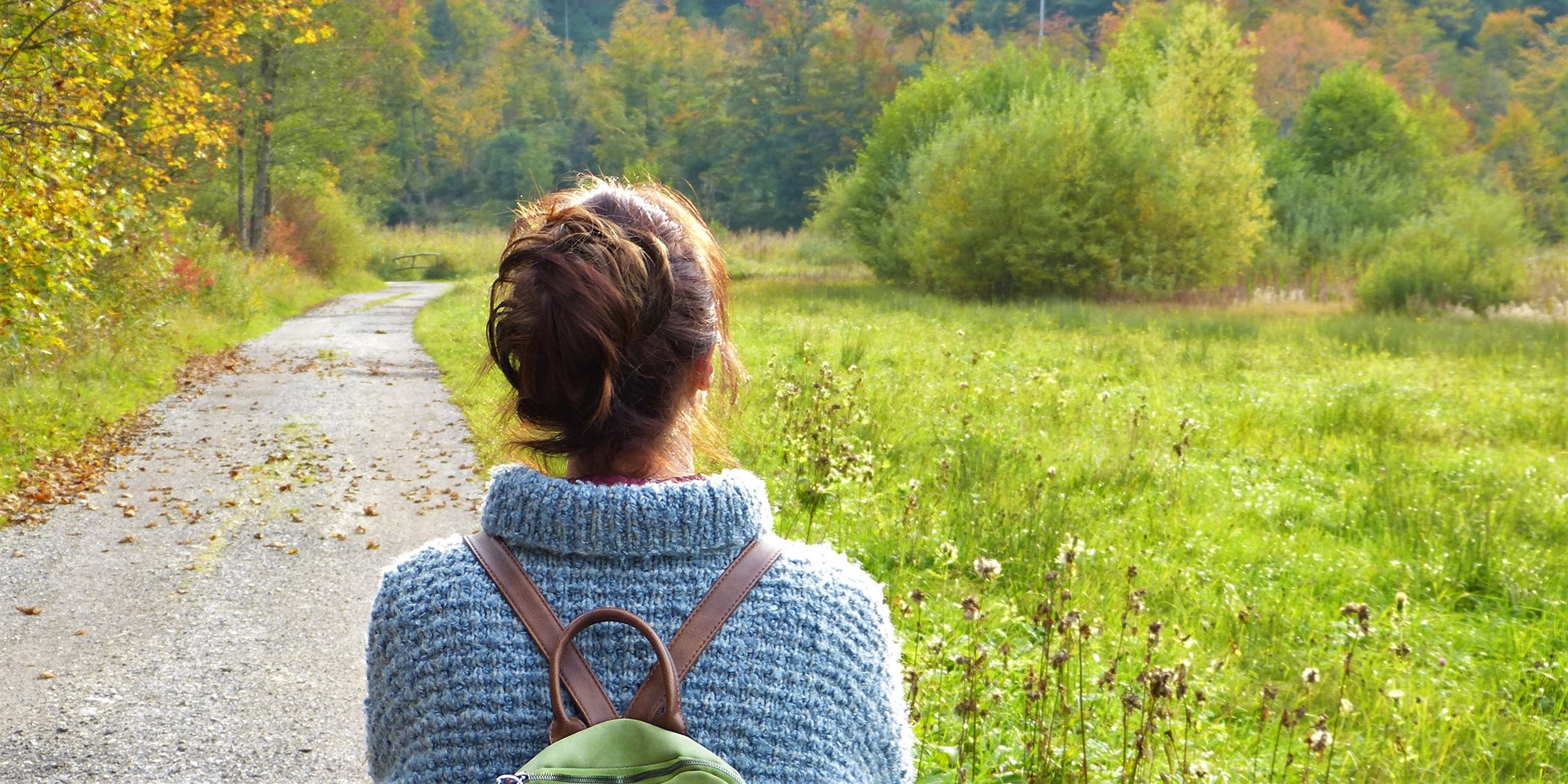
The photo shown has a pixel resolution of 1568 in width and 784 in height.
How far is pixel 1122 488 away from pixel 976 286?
2514 cm

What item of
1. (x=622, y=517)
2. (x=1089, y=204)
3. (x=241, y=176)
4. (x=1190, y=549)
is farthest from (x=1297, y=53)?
(x=622, y=517)

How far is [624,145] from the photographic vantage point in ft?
234

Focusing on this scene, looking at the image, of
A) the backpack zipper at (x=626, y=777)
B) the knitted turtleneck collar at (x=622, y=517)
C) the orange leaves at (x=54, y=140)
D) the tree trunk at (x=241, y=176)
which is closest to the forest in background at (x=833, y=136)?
the orange leaves at (x=54, y=140)

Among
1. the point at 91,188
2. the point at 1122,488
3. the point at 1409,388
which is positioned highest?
the point at 91,188

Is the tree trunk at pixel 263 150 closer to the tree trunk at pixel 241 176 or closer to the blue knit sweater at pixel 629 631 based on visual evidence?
the tree trunk at pixel 241 176

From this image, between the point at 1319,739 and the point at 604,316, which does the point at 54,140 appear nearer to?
the point at 604,316

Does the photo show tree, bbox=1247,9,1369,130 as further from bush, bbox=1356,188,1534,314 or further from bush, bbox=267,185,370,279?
bush, bbox=267,185,370,279

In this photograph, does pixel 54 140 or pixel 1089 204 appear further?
pixel 1089 204

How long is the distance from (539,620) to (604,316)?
0.37 metres

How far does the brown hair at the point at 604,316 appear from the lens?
4.56 feet

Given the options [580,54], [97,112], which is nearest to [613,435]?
A: [97,112]

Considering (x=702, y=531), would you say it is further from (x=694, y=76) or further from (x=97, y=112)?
(x=694, y=76)

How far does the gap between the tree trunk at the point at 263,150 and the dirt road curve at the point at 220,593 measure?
21.4 metres

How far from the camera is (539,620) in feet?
4.53
